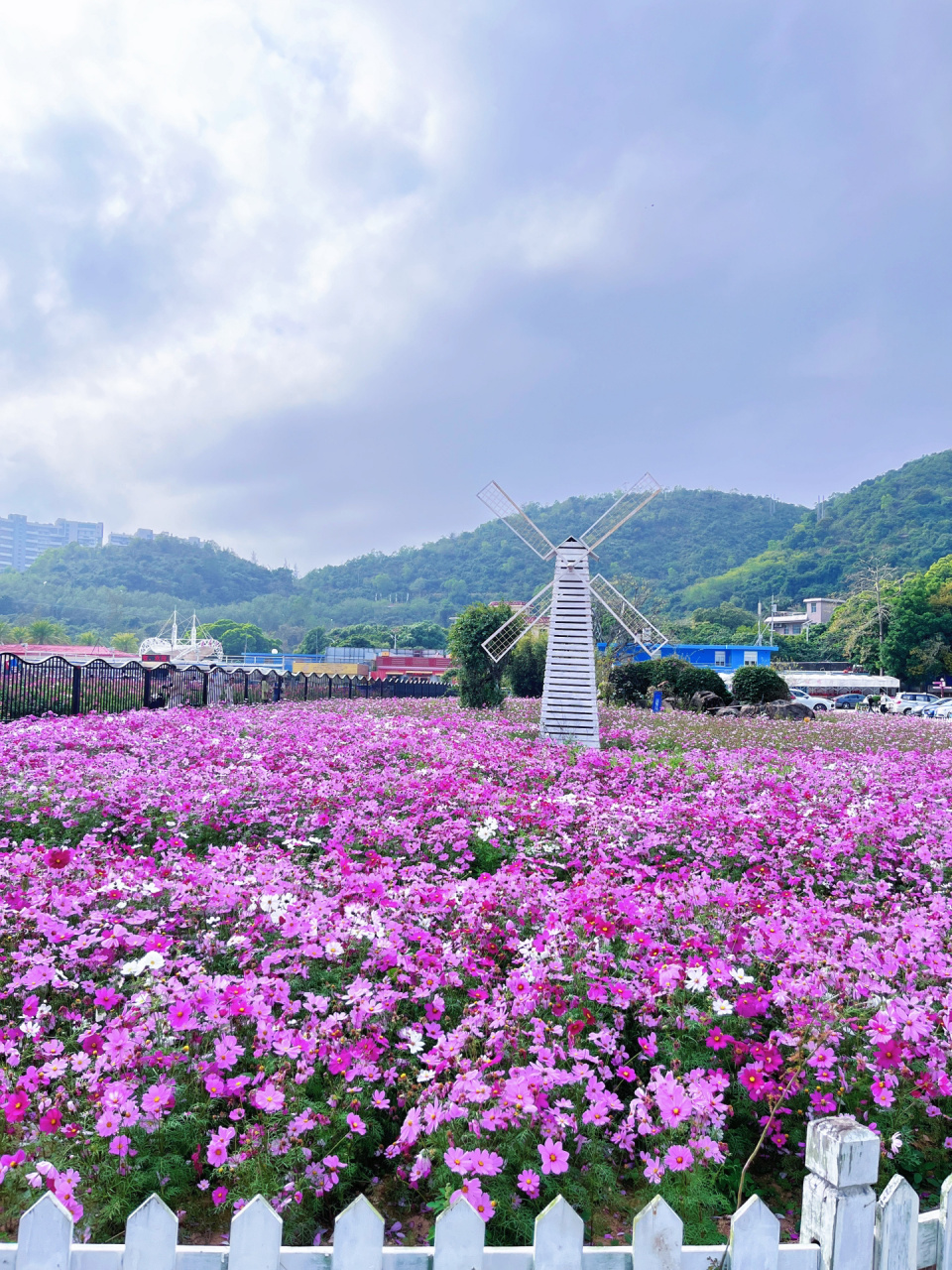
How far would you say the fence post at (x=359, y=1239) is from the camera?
1.51 meters

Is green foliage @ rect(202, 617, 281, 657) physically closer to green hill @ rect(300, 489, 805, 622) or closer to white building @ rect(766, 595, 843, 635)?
green hill @ rect(300, 489, 805, 622)

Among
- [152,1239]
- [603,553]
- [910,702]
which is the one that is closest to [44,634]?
[603,553]

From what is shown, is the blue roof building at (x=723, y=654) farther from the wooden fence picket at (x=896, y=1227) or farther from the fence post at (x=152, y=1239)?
the fence post at (x=152, y=1239)

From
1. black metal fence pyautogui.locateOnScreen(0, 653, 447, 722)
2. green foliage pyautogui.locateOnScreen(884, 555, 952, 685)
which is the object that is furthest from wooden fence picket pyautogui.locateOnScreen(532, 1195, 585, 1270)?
green foliage pyautogui.locateOnScreen(884, 555, 952, 685)

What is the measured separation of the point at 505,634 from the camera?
21.0m

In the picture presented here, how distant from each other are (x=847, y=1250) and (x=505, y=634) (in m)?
19.3

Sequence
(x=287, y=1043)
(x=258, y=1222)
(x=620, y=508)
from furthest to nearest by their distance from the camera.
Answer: (x=620, y=508) → (x=287, y=1043) → (x=258, y=1222)

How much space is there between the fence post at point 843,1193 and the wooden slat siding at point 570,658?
34.4 feet

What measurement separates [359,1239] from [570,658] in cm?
1098

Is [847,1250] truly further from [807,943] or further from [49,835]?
[49,835]

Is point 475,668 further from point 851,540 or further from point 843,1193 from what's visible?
point 851,540

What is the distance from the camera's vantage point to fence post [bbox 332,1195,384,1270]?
151 cm

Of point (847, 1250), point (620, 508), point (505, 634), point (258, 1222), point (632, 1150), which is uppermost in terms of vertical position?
point (620, 508)

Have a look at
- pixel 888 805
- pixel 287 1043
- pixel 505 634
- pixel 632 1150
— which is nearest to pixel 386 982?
pixel 287 1043
